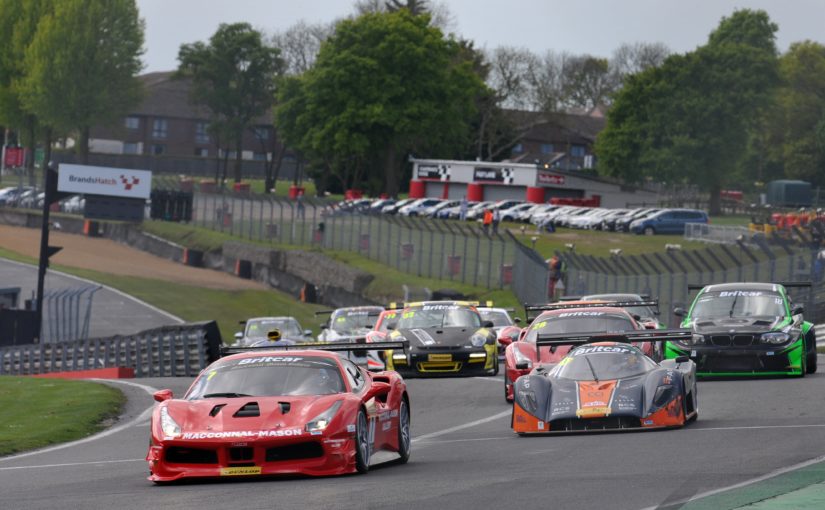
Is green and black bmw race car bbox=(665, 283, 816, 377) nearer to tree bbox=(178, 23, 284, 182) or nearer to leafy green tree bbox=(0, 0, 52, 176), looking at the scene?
leafy green tree bbox=(0, 0, 52, 176)

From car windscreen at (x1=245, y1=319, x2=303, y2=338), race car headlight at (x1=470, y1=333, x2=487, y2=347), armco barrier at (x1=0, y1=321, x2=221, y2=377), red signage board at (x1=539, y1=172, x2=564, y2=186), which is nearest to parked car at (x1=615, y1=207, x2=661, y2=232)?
red signage board at (x1=539, y1=172, x2=564, y2=186)

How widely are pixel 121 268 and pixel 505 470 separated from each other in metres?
61.7

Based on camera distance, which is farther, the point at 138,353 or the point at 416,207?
the point at 416,207

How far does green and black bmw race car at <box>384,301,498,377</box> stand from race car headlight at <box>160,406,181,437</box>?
1307 centimetres

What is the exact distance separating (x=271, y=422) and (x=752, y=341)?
11.9 meters

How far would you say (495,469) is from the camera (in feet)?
40.5

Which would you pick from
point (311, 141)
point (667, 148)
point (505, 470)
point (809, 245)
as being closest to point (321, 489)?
point (505, 470)

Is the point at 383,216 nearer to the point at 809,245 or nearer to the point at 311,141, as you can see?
the point at 809,245

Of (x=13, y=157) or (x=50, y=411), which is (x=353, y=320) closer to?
(x=50, y=411)

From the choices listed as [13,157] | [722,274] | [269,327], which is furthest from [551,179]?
[269,327]

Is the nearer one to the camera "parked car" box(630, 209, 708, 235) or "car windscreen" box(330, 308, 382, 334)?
"car windscreen" box(330, 308, 382, 334)

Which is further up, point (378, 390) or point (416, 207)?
point (416, 207)

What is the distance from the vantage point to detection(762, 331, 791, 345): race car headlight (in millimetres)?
22000

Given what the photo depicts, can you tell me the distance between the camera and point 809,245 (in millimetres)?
36750
